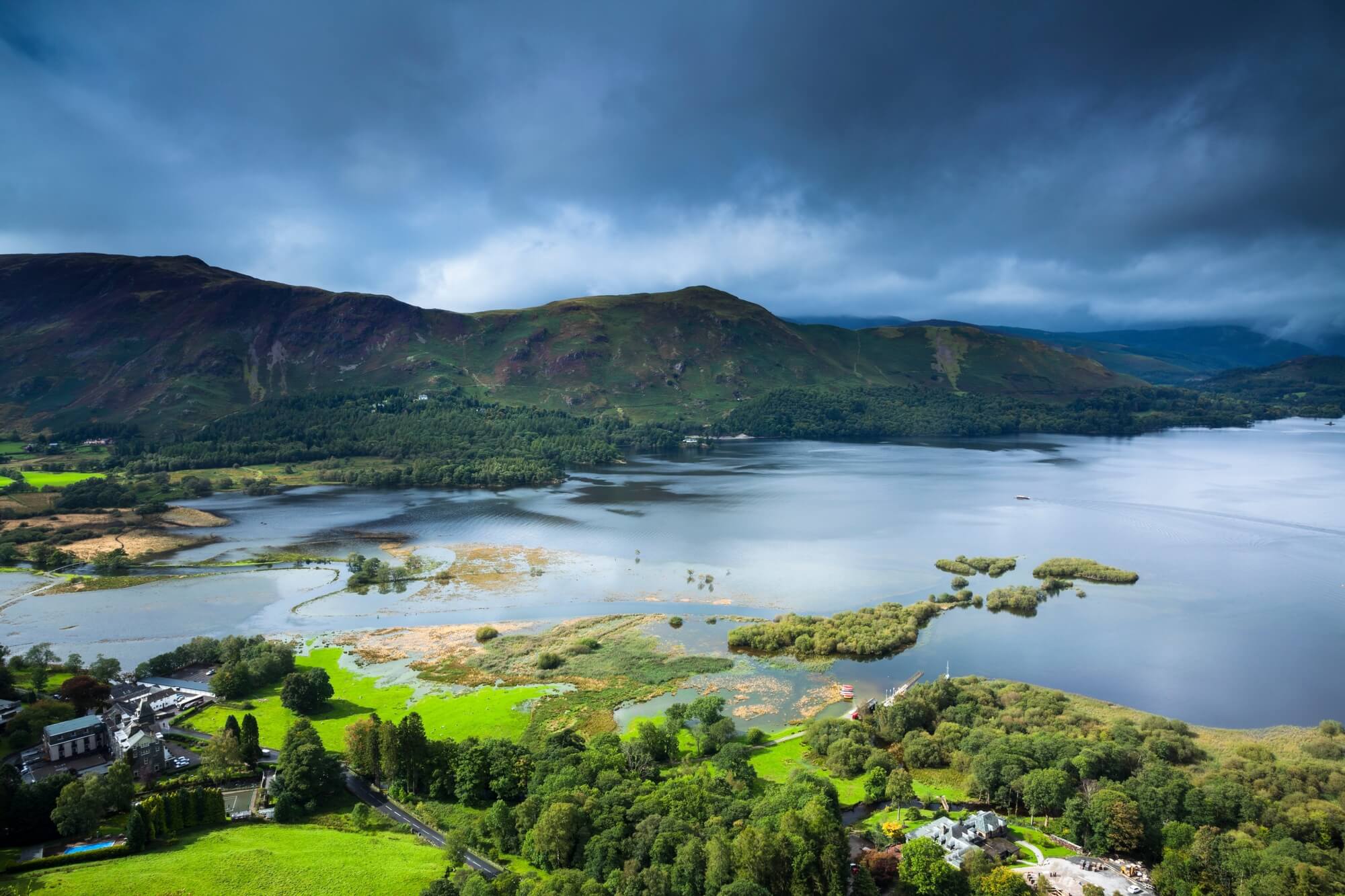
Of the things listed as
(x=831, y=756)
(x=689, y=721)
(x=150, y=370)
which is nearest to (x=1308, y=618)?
(x=831, y=756)

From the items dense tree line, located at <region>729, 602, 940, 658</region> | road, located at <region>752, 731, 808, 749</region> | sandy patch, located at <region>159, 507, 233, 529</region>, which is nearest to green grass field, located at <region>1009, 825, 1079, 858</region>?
road, located at <region>752, 731, 808, 749</region>

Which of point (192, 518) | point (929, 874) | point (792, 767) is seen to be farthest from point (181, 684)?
point (192, 518)

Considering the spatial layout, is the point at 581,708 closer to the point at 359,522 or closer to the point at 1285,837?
the point at 1285,837

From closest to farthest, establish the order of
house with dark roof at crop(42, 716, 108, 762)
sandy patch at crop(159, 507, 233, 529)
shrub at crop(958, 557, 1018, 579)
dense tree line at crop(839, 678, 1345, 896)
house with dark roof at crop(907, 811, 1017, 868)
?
dense tree line at crop(839, 678, 1345, 896) < house with dark roof at crop(907, 811, 1017, 868) < house with dark roof at crop(42, 716, 108, 762) < shrub at crop(958, 557, 1018, 579) < sandy patch at crop(159, 507, 233, 529)

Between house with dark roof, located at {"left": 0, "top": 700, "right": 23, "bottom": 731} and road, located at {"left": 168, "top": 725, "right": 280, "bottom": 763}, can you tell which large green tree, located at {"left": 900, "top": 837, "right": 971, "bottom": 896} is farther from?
house with dark roof, located at {"left": 0, "top": 700, "right": 23, "bottom": 731}

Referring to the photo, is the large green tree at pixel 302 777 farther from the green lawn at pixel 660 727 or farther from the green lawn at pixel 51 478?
the green lawn at pixel 51 478

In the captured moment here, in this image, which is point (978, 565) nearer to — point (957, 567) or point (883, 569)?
point (957, 567)
